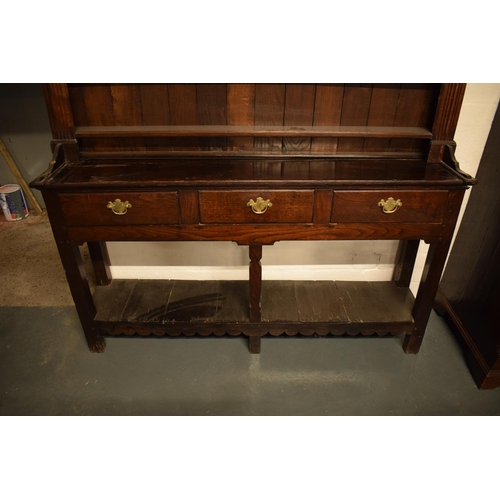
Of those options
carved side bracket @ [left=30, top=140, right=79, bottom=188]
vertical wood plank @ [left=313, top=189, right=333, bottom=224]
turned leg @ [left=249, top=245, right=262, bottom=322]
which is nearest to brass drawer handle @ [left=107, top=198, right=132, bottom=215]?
carved side bracket @ [left=30, top=140, right=79, bottom=188]

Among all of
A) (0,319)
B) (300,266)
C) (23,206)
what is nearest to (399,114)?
(300,266)

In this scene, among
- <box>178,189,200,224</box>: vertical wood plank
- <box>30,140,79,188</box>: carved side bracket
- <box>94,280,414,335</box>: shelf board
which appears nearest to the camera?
<box>178,189,200,224</box>: vertical wood plank

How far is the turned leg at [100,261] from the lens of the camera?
2152 mm

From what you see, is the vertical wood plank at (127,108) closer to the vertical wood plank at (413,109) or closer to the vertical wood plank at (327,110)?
the vertical wood plank at (327,110)

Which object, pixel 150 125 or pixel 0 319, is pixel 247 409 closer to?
pixel 150 125

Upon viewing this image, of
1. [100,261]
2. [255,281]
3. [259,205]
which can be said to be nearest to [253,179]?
[259,205]

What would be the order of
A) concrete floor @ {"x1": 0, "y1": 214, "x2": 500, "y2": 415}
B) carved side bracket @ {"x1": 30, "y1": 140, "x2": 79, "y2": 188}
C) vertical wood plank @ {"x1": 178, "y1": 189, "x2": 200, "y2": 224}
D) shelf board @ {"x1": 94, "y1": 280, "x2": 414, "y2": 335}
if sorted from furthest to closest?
shelf board @ {"x1": 94, "y1": 280, "x2": 414, "y2": 335} < concrete floor @ {"x1": 0, "y1": 214, "x2": 500, "y2": 415} < carved side bracket @ {"x1": 30, "y1": 140, "x2": 79, "y2": 188} < vertical wood plank @ {"x1": 178, "y1": 189, "x2": 200, "y2": 224}

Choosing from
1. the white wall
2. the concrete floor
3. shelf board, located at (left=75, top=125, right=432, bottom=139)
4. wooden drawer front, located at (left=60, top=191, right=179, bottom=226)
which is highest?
shelf board, located at (left=75, top=125, right=432, bottom=139)

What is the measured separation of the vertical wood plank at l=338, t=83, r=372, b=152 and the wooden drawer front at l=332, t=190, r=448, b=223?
39cm

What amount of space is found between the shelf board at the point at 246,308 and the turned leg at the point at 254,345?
0.21 feet

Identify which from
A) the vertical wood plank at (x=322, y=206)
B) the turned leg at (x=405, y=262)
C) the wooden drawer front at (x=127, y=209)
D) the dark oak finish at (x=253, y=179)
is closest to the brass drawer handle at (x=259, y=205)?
the dark oak finish at (x=253, y=179)

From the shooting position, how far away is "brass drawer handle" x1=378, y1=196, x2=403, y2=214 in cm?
155

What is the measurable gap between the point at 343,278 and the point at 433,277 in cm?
60

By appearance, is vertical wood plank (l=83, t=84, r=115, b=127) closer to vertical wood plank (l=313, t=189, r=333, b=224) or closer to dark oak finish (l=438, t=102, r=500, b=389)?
vertical wood plank (l=313, t=189, r=333, b=224)
